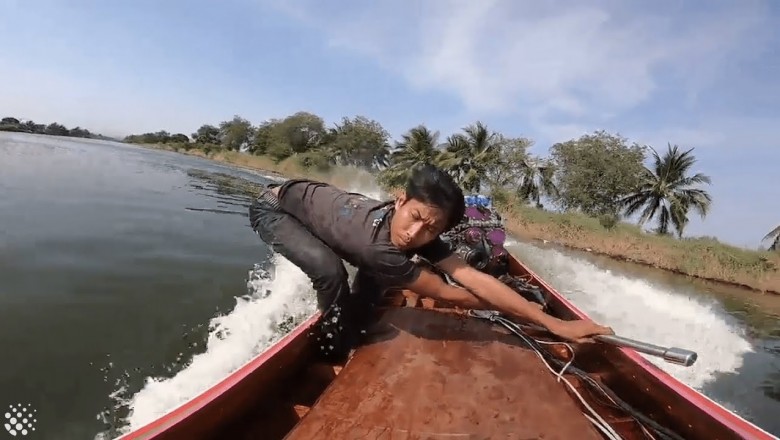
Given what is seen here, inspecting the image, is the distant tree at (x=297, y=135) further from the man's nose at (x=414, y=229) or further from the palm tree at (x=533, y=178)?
the man's nose at (x=414, y=229)

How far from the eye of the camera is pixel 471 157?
2911 centimetres

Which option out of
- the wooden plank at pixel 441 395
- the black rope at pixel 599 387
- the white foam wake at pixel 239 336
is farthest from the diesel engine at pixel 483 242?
the white foam wake at pixel 239 336

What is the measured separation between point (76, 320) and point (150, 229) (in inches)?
182

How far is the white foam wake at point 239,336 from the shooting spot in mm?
3656

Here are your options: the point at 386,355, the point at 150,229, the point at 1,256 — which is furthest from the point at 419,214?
the point at 150,229

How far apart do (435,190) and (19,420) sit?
3.13 meters

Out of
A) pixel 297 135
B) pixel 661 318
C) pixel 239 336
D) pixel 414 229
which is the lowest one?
pixel 239 336

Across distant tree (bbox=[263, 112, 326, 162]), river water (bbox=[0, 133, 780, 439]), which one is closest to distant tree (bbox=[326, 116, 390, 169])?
distant tree (bbox=[263, 112, 326, 162])

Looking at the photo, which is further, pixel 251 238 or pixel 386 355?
pixel 251 238

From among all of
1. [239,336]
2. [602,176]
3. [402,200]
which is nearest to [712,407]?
[402,200]

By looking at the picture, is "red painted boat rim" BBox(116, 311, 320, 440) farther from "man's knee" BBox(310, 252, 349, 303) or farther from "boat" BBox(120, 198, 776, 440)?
"man's knee" BBox(310, 252, 349, 303)

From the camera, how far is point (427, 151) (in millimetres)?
31469

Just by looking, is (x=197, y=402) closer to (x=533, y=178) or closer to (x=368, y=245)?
(x=368, y=245)

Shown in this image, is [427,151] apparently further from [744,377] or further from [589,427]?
[589,427]
